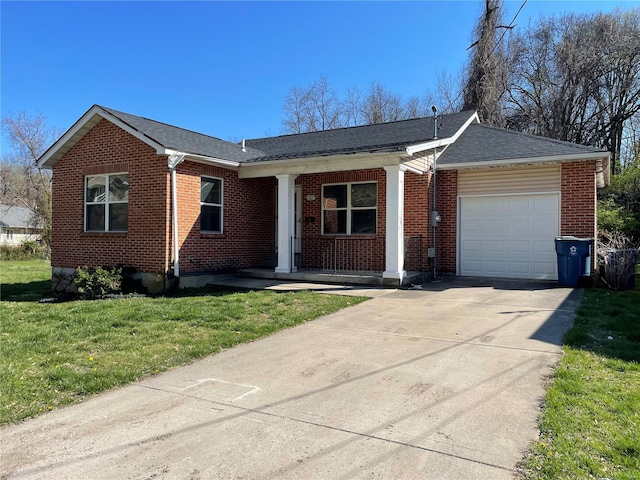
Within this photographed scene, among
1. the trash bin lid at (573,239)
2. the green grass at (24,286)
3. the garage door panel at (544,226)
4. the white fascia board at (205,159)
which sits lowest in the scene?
the green grass at (24,286)

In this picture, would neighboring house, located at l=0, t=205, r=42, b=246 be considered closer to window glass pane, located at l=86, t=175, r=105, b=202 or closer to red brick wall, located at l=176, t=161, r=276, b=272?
window glass pane, located at l=86, t=175, r=105, b=202

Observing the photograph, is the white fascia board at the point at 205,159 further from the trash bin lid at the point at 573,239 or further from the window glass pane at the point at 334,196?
the trash bin lid at the point at 573,239

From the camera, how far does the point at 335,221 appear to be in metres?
12.5

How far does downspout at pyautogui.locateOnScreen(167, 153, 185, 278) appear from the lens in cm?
1010

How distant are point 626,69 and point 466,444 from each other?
27.4m

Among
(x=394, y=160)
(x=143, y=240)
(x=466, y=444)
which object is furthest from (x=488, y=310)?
(x=143, y=240)

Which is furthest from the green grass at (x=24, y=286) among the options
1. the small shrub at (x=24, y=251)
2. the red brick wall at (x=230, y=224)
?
the small shrub at (x=24, y=251)

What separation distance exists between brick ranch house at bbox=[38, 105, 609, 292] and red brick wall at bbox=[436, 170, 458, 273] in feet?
0.09

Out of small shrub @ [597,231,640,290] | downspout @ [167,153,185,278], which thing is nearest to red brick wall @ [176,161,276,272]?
downspout @ [167,153,185,278]

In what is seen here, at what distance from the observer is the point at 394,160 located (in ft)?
32.0

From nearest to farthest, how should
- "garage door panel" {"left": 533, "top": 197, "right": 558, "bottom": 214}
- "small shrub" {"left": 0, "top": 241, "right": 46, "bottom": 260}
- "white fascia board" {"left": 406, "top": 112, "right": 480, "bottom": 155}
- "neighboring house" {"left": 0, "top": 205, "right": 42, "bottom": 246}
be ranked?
"white fascia board" {"left": 406, "top": 112, "right": 480, "bottom": 155} < "garage door panel" {"left": 533, "top": 197, "right": 558, "bottom": 214} < "small shrub" {"left": 0, "top": 241, "right": 46, "bottom": 260} < "neighboring house" {"left": 0, "top": 205, "right": 42, "bottom": 246}

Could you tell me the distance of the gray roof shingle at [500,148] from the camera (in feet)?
35.1

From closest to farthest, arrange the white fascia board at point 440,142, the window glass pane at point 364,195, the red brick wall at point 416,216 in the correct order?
→ the white fascia board at point 440,142 < the red brick wall at point 416,216 < the window glass pane at point 364,195

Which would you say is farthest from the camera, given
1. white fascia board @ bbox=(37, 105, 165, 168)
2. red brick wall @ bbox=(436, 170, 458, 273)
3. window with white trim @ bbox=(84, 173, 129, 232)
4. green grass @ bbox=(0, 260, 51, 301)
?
red brick wall @ bbox=(436, 170, 458, 273)
